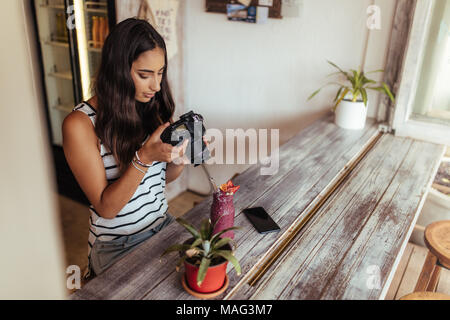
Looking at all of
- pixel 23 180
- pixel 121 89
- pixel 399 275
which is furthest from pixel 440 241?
pixel 23 180

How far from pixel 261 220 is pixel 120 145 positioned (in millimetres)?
604

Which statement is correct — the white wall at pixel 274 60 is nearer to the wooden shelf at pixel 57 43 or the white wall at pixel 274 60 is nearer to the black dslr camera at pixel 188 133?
the wooden shelf at pixel 57 43

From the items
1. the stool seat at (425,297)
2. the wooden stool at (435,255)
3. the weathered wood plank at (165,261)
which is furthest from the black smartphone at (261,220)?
the wooden stool at (435,255)

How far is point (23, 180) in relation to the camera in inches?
16.5

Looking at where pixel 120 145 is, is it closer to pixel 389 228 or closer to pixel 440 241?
pixel 389 228

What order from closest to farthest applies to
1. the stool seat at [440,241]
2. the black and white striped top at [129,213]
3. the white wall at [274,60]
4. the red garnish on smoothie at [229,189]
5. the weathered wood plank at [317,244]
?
the weathered wood plank at [317,244]
the red garnish on smoothie at [229,189]
the black and white striped top at [129,213]
the stool seat at [440,241]
the white wall at [274,60]

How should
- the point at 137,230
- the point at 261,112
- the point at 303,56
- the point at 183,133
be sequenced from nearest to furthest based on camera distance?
1. the point at 183,133
2. the point at 137,230
3. the point at 303,56
4. the point at 261,112

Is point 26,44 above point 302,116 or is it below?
above

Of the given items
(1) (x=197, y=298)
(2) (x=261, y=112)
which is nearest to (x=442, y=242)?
(1) (x=197, y=298)

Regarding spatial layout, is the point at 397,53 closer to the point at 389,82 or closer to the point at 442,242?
the point at 389,82

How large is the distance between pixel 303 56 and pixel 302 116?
0.44 meters

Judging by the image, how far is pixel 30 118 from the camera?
413mm

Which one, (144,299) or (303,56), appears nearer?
(144,299)

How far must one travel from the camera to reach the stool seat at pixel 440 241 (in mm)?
1587
